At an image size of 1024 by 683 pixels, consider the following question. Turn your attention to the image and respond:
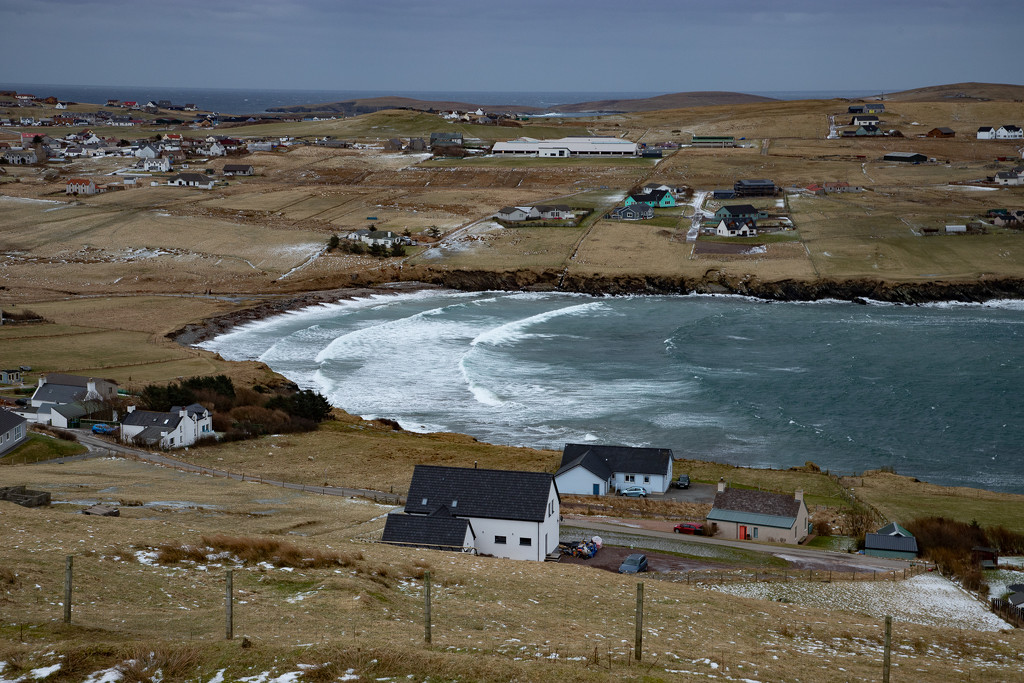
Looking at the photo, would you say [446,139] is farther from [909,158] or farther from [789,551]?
[789,551]

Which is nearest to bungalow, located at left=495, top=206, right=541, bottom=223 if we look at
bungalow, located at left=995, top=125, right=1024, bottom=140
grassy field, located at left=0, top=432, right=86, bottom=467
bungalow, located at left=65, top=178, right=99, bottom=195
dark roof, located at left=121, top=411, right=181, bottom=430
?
bungalow, located at left=65, top=178, right=99, bottom=195

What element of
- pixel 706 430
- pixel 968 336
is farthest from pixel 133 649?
pixel 968 336

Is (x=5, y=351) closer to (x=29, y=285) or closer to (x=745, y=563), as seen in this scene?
(x=29, y=285)

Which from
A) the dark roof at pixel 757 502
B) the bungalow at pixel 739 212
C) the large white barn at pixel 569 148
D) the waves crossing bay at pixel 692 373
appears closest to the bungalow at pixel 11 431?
the waves crossing bay at pixel 692 373

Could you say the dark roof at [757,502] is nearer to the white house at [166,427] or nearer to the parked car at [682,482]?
the parked car at [682,482]

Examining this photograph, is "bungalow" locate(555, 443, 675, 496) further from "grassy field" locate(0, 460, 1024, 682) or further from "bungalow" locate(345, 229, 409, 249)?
"bungalow" locate(345, 229, 409, 249)
